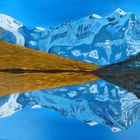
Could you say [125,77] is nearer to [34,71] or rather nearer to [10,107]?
[34,71]

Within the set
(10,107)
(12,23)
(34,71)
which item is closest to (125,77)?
(34,71)

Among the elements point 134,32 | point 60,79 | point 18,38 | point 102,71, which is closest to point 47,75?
point 60,79

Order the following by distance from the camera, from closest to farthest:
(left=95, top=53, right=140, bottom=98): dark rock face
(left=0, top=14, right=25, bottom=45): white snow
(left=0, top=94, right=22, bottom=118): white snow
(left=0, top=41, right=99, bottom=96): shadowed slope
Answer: (left=0, top=94, right=22, bottom=118): white snow
(left=95, top=53, right=140, bottom=98): dark rock face
(left=0, top=41, right=99, bottom=96): shadowed slope
(left=0, top=14, right=25, bottom=45): white snow

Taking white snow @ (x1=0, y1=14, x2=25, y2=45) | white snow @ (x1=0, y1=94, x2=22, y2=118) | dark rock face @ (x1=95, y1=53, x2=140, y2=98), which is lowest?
white snow @ (x1=0, y1=94, x2=22, y2=118)

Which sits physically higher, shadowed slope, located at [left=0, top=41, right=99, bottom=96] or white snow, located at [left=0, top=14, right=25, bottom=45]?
white snow, located at [left=0, top=14, right=25, bottom=45]

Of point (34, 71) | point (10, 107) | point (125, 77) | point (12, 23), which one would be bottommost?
point (10, 107)

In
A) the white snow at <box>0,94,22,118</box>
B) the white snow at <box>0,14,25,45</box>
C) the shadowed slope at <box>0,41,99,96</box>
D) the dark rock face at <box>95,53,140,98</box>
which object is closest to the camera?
the white snow at <box>0,94,22,118</box>

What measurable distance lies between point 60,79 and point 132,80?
703 cm

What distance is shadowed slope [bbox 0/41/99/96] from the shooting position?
33375 mm

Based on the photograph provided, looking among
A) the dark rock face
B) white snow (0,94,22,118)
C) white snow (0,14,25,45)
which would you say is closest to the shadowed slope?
white snow (0,94,22,118)

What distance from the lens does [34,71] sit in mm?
43125

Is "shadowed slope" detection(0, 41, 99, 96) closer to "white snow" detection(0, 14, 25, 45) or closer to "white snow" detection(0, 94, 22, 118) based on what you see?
"white snow" detection(0, 94, 22, 118)

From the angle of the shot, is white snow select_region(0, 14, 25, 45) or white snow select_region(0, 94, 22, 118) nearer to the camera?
white snow select_region(0, 94, 22, 118)

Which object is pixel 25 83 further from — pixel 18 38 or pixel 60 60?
pixel 18 38
